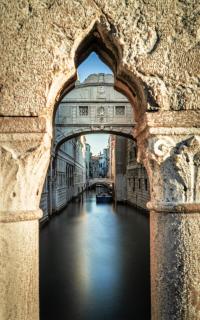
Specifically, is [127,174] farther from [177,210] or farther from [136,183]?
[177,210]

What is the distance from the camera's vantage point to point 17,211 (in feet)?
4.66

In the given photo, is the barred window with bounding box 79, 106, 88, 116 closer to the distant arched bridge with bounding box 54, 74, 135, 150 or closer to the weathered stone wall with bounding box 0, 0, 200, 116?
the distant arched bridge with bounding box 54, 74, 135, 150

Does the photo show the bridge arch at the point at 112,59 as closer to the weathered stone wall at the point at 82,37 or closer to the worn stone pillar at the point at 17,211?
the weathered stone wall at the point at 82,37

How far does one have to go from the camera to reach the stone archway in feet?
4.63

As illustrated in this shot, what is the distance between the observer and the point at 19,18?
1.44m

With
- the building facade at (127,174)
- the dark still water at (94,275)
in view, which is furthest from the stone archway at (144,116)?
the building facade at (127,174)

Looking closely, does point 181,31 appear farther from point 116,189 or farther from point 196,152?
point 116,189

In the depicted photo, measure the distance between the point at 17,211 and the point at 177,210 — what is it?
39.7 inches

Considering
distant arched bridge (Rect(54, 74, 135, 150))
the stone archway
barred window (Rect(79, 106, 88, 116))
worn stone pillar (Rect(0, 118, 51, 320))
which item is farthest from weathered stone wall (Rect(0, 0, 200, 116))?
barred window (Rect(79, 106, 88, 116))

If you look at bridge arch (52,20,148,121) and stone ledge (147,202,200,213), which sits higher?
bridge arch (52,20,148,121)

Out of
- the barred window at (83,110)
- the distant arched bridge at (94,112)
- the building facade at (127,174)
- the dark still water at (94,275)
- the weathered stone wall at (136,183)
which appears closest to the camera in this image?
the dark still water at (94,275)

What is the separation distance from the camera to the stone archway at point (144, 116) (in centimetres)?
141

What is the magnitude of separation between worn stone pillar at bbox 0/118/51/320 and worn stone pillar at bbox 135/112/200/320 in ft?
2.49

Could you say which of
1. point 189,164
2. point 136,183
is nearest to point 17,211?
point 189,164
